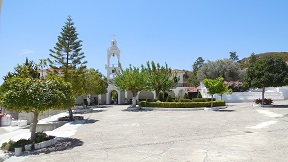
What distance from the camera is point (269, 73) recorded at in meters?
26.0

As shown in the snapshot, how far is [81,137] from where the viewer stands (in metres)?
11.9

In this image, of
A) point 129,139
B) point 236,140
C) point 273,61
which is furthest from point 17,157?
point 273,61

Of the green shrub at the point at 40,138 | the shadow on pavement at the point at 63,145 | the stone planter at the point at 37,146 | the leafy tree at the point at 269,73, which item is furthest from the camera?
the leafy tree at the point at 269,73

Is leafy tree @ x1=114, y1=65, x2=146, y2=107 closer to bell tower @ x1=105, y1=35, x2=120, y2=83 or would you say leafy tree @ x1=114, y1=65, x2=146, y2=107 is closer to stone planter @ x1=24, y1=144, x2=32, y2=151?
bell tower @ x1=105, y1=35, x2=120, y2=83

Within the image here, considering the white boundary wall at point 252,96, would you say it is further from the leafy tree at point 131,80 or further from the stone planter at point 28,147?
the stone planter at point 28,147

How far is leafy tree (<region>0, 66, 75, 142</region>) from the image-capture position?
9.74 m

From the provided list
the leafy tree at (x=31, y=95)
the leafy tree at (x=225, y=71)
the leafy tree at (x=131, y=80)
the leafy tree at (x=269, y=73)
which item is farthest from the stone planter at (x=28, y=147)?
the leafy tree at (x=225, y=71)

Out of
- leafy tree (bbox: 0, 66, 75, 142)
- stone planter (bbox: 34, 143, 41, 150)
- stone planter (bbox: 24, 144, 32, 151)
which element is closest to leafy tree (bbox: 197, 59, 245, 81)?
leafy tree (bbox: 0, 66, 75, 142)

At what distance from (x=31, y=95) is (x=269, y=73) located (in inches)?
918

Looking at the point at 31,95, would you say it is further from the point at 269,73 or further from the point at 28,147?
the point at 269,73

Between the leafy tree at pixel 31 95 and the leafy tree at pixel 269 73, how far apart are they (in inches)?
850

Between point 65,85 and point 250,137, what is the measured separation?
320 inches

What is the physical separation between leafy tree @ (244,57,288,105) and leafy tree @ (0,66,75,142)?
70.8 feet

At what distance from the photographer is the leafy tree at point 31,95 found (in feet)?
32.0
